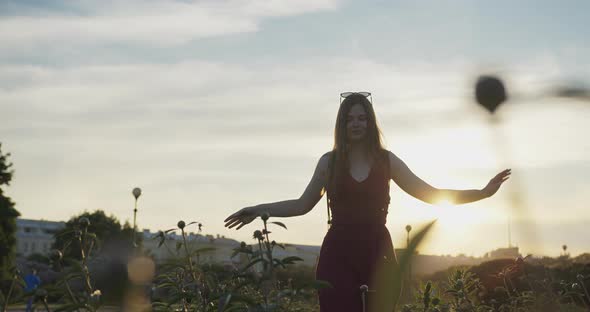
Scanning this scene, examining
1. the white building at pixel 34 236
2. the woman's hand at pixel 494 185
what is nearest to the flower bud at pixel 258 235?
the woman's hand at pixel 494 185

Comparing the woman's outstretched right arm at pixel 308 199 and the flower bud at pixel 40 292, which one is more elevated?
A: the woman's outstretched right arm at pixel 308 199

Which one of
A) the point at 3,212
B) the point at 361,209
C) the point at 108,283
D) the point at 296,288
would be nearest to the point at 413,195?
the point at 361,209

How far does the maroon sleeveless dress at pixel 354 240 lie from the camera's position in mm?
4156

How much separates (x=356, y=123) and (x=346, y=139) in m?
0.12

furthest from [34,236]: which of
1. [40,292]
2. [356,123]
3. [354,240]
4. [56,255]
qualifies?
[40,292]

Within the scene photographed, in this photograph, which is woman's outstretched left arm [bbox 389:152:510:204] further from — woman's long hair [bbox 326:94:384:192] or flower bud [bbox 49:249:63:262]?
flower bud [bbox 49:249:63:262]

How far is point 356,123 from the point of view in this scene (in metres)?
4.71

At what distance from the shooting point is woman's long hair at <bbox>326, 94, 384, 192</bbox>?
186 inches

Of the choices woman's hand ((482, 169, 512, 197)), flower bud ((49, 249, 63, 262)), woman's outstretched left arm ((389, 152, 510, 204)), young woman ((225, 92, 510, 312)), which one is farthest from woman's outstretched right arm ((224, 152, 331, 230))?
flower bud ((49, 249, 63, 262))

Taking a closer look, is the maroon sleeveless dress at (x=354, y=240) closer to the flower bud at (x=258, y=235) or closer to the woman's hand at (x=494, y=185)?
the woman's hand at (x=494, y=185)

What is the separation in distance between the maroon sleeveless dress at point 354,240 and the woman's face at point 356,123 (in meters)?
0.21

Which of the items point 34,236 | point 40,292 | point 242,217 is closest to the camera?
point 40,292

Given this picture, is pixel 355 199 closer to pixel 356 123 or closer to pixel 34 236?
pixel 356 123

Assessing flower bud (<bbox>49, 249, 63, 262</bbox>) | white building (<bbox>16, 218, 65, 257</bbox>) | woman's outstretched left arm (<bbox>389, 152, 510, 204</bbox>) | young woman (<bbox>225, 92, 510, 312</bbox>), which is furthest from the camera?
white building (<bbox>16, 218, 65, 257</bbox>)
